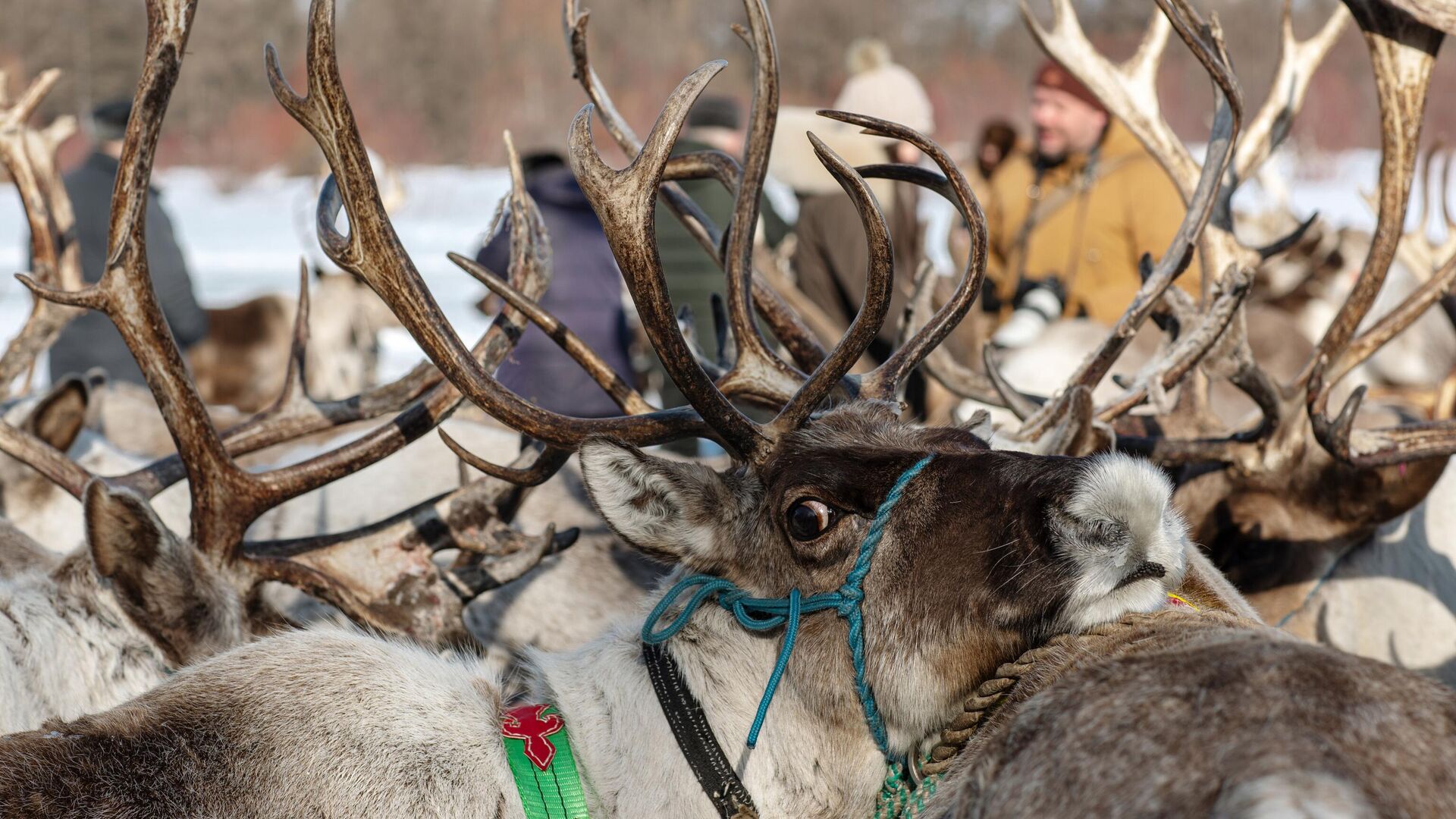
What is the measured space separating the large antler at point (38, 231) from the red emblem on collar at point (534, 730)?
2559mm

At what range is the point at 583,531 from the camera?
376 cm

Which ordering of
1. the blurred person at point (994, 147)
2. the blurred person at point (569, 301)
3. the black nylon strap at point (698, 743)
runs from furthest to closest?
the blurred person at point (994, 147) → the blurred person at point (569, 301) → the black nylon strap at point (698, 743)

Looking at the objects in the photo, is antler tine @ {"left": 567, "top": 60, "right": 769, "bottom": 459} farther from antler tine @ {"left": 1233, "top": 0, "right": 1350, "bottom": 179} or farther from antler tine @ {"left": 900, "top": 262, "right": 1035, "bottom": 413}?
antler tine @ {"left": 1233, "top": 0, "right": 1350, "bottom": 179}

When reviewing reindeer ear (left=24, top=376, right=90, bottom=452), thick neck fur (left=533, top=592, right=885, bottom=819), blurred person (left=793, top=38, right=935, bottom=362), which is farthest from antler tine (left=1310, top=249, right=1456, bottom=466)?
reindeer ear (left=24, top=376, right=90, bottom=452)

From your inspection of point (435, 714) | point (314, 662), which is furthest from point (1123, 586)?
point (314, 662)

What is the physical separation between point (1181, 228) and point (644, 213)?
1667 mm

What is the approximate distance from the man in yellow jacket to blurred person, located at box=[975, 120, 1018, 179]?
133 centimetres

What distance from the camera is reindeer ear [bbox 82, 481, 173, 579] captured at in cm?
247

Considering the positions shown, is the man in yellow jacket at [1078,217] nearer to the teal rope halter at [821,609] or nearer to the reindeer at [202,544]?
the reindeer at [202,544]

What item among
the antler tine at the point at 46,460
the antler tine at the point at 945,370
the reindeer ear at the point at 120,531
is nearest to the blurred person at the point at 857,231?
the antler tine at the point at 945,370

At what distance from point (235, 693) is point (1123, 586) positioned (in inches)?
54.7

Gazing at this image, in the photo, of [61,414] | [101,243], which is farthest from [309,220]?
[61,414]

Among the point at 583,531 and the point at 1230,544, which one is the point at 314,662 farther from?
the point at 1230,544

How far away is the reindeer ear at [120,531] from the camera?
247cm
